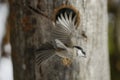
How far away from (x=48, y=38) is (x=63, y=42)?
46mm

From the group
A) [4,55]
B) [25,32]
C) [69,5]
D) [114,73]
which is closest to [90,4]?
[69,5]

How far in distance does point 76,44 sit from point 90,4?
13 cm

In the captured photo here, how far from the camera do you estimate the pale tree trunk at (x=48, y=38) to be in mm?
1268

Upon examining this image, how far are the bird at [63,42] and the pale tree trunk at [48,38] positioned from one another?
0.01 metres

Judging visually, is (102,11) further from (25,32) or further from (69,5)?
(25,32)

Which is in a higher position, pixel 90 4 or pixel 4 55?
pixel 90 4

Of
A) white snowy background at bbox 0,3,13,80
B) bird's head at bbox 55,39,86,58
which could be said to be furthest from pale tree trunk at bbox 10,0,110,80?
white snowy background at bbox 0,3,13,80

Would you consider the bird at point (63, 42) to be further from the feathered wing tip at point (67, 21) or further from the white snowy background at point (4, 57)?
the white snowy background at point (4, 57)

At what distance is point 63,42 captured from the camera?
128 centimetres

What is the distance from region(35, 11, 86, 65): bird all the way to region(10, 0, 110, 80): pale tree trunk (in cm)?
1

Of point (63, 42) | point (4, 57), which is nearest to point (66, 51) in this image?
point (63, 42)

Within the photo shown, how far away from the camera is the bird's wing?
49.8 inches

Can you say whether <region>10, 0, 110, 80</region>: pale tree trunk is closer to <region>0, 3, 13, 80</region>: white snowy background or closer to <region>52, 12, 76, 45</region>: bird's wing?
<region>52, 12, 76, 45</region>: bird's wing

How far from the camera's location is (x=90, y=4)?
128 centimetres
